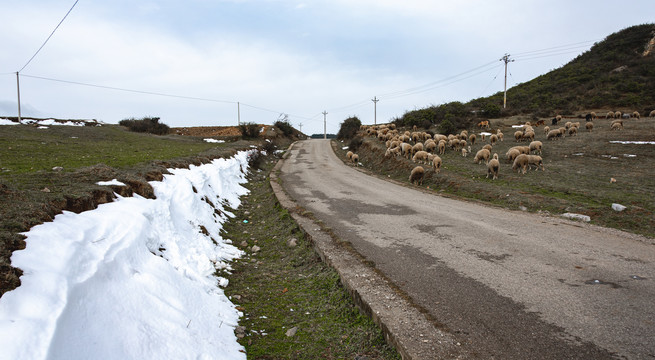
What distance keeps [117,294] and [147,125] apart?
41.5 m

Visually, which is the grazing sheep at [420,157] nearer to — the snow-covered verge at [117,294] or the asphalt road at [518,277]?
the asphalt road at [518,277]

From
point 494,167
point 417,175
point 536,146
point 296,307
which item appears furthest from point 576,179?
point 296,307

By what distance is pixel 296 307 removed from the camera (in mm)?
4766

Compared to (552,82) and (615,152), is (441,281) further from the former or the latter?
(552,82)

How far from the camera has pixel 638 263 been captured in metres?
5.37

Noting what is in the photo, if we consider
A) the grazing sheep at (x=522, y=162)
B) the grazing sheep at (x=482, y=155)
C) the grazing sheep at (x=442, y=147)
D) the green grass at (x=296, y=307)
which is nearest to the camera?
the green grass at (x=296, y=307)

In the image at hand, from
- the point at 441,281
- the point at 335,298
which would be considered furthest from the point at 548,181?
the point at 335,298

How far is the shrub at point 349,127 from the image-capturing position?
4925 centimetres

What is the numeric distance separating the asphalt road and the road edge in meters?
0.19

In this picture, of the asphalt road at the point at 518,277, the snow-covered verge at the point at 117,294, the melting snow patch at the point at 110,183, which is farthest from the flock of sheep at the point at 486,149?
the snow-covered verge at the point at 117,294

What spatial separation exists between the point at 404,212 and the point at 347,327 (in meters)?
6.15

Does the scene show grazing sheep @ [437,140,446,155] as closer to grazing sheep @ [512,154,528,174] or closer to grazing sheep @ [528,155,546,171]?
grazing sheep @ [528,155,546,171]

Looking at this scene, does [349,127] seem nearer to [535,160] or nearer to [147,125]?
[147,125]

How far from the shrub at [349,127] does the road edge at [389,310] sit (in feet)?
142
